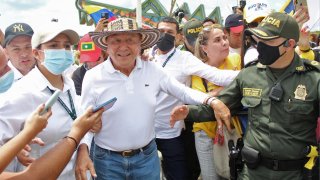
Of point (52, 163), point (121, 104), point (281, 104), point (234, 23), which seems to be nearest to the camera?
point (52, 163)

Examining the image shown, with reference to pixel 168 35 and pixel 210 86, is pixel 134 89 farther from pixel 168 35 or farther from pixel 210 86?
pixel 168 35

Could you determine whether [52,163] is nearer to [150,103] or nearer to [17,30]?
[150,103]

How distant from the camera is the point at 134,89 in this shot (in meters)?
2.80

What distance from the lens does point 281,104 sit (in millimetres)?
2516

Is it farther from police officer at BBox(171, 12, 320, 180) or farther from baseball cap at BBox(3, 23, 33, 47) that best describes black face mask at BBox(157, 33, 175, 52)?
baseball cap at BBox(3, 23, 33, 47)

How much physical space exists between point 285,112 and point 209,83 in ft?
3.63

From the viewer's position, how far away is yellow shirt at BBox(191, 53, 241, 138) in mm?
3443

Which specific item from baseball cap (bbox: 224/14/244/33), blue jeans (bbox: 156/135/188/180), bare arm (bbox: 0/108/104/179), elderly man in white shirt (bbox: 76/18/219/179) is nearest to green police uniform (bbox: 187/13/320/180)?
elderly man in white shirt (bbox: 76/18/219/179)

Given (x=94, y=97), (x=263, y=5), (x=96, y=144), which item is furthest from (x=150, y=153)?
(x=263, y=5)

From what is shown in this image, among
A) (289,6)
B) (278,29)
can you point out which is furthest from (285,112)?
(289,6)

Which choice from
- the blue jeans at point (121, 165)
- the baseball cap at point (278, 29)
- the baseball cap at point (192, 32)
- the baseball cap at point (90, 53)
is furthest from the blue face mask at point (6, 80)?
the baseball cap at point (192, 32)

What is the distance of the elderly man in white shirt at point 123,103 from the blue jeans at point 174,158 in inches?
32.8

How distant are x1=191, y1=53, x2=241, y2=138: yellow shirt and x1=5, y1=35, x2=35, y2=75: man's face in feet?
6.70

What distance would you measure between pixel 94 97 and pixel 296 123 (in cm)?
165
